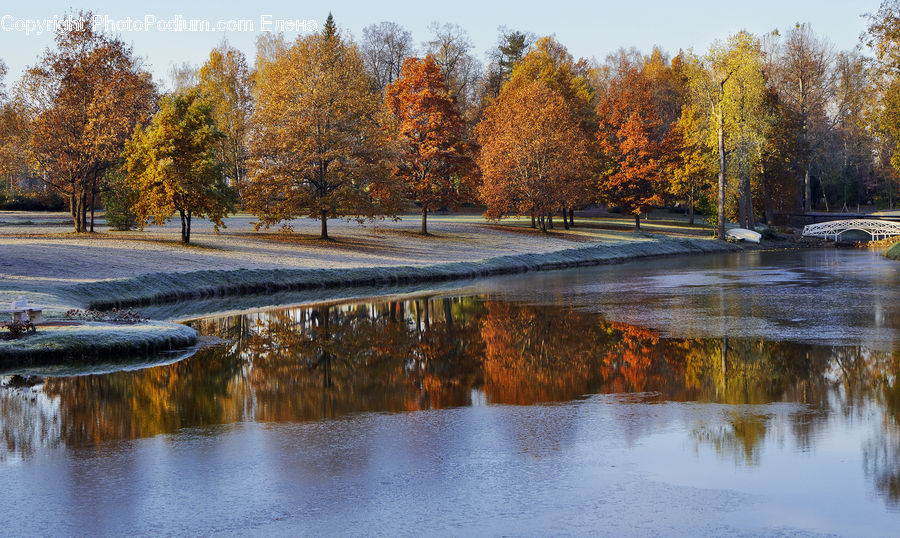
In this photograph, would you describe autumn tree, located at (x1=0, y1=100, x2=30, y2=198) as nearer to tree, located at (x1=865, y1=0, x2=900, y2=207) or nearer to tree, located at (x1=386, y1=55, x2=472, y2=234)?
tree, located at (x1=386, y1=55, x2=472, y2=234)

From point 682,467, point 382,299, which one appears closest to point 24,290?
point 382,299

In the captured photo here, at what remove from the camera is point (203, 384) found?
543 inches

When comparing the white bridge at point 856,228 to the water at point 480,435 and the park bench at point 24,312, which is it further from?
the park bench at point 24,312

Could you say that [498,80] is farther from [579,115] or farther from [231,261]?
[231,261]

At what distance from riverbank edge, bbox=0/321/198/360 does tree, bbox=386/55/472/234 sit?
1437 inches

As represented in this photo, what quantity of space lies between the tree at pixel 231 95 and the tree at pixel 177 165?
23445 mm

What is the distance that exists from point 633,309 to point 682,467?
15006 mm

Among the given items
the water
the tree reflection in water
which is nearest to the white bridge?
the water

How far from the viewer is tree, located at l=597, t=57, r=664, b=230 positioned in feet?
218

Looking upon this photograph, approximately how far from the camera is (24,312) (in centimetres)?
1756

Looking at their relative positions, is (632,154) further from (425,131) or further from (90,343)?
(90,343)

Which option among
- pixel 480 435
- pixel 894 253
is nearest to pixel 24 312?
pixel 480 435

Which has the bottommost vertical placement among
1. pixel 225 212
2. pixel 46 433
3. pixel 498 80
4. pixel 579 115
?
pixel 46 433

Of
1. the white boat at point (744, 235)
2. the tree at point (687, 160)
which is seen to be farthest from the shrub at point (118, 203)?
the tree at point (687, 160)
